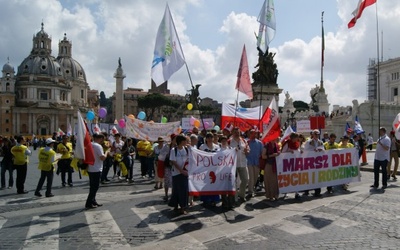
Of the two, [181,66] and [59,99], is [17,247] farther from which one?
[59,99]

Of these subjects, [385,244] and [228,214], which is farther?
[228,214]

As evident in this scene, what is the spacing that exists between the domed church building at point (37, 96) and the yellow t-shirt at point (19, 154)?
103009 mm

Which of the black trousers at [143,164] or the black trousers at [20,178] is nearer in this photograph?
the black trousers at [20,178]

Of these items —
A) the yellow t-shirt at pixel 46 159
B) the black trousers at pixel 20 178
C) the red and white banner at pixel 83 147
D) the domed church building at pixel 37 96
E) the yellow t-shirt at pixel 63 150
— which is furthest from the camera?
the domed church building at pixel 37 96

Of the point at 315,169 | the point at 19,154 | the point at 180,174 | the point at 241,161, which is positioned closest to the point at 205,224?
the point at 180,174

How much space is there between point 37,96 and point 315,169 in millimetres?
115494

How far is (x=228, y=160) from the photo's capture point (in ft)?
33.0

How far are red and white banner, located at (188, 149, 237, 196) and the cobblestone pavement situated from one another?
0.53 metres

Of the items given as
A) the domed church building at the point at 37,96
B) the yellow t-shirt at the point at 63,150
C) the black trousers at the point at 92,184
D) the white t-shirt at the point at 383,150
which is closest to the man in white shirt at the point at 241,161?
the black trousers at the point at 92,184

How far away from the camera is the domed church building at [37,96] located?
11019 cm

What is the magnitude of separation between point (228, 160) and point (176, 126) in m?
11.3

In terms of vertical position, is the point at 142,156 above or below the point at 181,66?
below

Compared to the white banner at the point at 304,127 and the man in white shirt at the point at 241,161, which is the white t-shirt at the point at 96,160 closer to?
the man in white shirt at the point at 241,161

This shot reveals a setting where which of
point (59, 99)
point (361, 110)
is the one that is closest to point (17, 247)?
point (361, 110)
